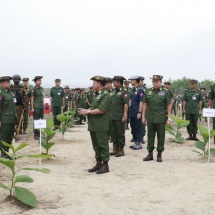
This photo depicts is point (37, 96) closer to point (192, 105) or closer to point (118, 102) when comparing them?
point (118, 102)

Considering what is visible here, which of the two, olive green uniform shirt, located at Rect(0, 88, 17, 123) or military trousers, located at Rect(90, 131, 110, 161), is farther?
olive green uniform shirt, located at Rect(0, 88, 17, 123)

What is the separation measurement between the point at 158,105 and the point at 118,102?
45.3 inches

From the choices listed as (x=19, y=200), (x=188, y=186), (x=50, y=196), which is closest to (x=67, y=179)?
(x=50, y=196)

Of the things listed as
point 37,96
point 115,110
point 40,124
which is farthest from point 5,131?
point 37,96

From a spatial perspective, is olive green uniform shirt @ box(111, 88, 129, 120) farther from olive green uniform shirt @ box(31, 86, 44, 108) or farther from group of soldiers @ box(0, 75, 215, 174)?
olive green uniform shirt @ box(31, 86, 44, 108)

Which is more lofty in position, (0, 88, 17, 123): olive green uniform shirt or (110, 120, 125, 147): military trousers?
(0, 88, 17, 123): olive green uniform shirt

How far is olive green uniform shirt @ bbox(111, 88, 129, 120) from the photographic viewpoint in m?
7.38

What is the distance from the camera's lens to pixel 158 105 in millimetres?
6645

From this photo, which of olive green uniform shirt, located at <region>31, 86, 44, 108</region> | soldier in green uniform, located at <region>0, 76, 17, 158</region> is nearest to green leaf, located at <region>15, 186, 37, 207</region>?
soldier in green uniform, located at <region>0, 76, 17, 158</region>

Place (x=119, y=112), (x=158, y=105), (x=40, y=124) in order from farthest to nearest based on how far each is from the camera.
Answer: (x=119, y=112) < (x=158, y=105) < (x=40, y=124)

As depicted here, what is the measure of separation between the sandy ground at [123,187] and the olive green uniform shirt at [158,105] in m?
0.87

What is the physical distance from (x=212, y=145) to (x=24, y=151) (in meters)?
4.65

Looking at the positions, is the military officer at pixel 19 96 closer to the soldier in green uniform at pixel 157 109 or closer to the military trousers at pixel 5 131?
the military trousers at pixel 5 131

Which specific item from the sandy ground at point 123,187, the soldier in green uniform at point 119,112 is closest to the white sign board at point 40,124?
the sandy ground at point 123,187
